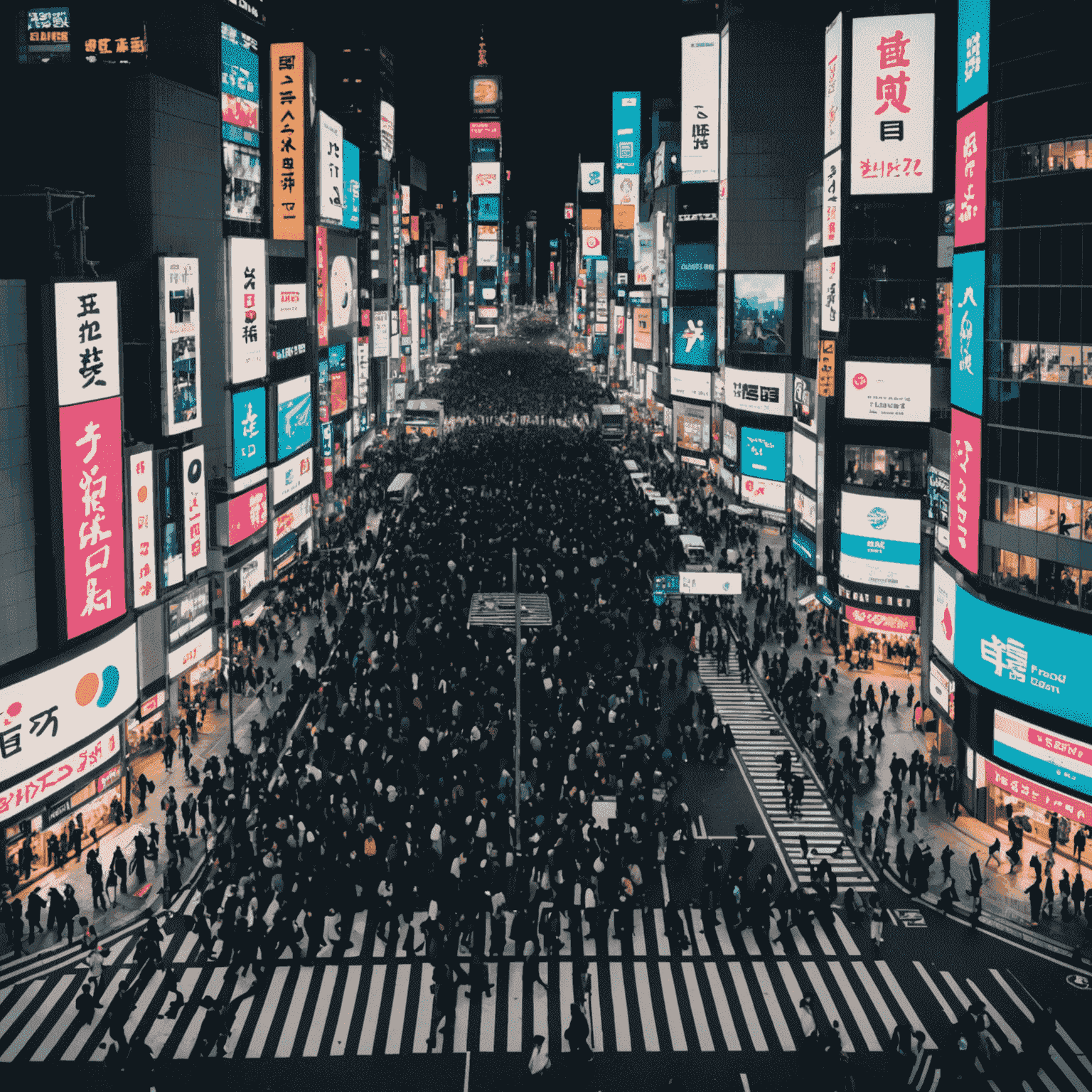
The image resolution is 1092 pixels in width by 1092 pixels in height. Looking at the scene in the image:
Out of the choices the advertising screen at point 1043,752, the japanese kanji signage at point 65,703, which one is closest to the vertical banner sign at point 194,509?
the japanese kanji signage at point 65,703

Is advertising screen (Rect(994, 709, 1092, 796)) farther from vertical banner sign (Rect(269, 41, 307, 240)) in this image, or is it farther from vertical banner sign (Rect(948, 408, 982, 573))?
vertical banner sign (Rect(269, 41, 307, 240))

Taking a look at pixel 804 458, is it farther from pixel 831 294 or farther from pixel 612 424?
pixel 612 424

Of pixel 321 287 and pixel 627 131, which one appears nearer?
pixel 321 287

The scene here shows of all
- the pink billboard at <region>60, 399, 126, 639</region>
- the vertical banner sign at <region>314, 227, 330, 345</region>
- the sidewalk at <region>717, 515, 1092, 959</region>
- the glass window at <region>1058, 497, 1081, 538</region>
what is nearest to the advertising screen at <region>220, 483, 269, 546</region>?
the pink billboard at <region>60, 399, 126, 639</region>

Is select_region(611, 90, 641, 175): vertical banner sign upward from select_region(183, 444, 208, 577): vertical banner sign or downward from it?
upward

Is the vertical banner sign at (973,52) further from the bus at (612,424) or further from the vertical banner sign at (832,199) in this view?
the bus at (612,424)

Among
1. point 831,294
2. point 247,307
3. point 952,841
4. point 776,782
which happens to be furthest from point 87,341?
point 831,294

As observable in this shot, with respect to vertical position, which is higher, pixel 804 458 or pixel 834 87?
pixel 834 87
